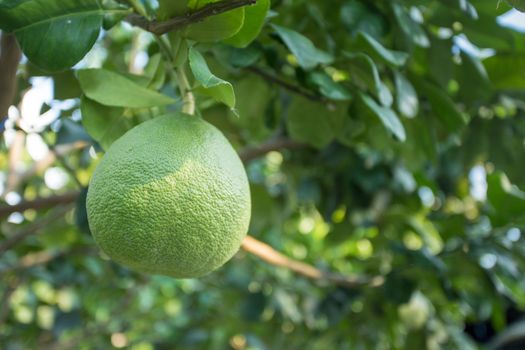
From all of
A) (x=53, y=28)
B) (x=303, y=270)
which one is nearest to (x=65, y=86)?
(x=53, y=28)

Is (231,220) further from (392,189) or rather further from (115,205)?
(392,189)

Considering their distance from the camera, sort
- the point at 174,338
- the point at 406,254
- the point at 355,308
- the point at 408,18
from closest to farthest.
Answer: the point at 408,18 → the point at 406,254 → the point at 355,308 → the point at 174,338

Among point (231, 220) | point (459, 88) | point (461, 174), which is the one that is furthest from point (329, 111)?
point (461, 174)

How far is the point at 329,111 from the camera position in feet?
3.58

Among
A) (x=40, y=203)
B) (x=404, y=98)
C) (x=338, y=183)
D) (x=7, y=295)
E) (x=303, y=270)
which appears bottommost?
(x=7, y=295)

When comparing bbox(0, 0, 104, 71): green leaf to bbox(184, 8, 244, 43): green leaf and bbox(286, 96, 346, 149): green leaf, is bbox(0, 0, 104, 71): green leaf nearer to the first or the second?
bbox(184, 8, 244, 43): green leaf

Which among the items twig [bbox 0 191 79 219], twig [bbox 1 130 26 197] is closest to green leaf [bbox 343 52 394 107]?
twig [bbox 0 191 79 219]

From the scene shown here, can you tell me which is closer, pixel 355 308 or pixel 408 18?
pixel 408 18

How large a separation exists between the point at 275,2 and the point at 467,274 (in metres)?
0.83

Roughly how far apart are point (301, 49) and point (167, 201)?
0.34 metres

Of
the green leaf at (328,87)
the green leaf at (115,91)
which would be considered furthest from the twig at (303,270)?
the green leaf at (115,91)

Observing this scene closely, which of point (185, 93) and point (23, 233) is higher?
point (185, 93)

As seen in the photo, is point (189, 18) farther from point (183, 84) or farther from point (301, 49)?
point (301, 49)

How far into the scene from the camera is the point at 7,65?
0.81 metres
